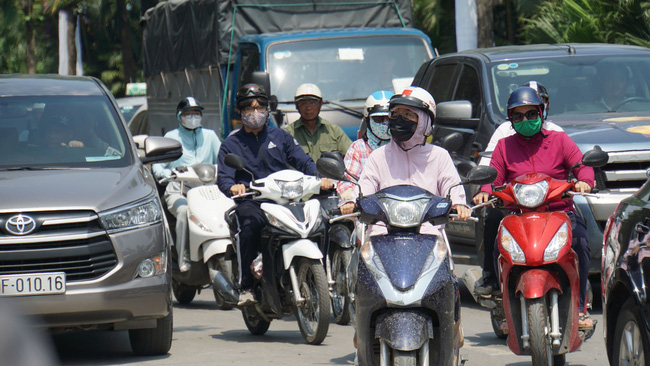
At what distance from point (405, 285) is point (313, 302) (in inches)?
116

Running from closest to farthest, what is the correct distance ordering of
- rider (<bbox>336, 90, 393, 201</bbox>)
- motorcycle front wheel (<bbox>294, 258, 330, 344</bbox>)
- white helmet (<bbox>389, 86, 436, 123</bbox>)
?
white helmet (<bbox>389, 86, 436, 123</bbox>) → motorcycle front wheel (<bbox>294, 258, 330, 344</bbox>) → rider (<bbox>336, 90, 393, 201</bbox>)

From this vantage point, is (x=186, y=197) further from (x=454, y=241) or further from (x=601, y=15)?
(x=601, y=15)

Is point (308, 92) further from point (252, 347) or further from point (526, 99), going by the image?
point (526, 99)

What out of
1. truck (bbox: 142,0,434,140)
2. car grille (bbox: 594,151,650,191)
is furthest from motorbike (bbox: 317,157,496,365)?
truck (bbox: 142,0,434,140)

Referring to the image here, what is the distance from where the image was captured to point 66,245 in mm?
8047

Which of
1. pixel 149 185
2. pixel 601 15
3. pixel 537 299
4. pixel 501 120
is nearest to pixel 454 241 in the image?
pixel 501 120

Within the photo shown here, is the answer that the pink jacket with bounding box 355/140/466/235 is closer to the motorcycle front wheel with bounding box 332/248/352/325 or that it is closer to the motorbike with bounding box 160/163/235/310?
the motorcycle front wheel with bounding box 332/248/352/325

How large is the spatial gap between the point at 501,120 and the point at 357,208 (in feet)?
15.0

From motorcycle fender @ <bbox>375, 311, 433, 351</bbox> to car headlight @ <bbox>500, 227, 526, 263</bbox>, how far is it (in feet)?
4.19

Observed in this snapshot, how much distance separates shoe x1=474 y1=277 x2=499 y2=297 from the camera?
7.95m

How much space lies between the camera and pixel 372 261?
20.7ft

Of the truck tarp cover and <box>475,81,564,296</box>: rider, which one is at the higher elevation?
the truck tarp cover

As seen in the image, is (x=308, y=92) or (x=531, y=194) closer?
(x=531, y=194)

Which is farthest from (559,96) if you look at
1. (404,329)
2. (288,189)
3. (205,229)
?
(404,329)
